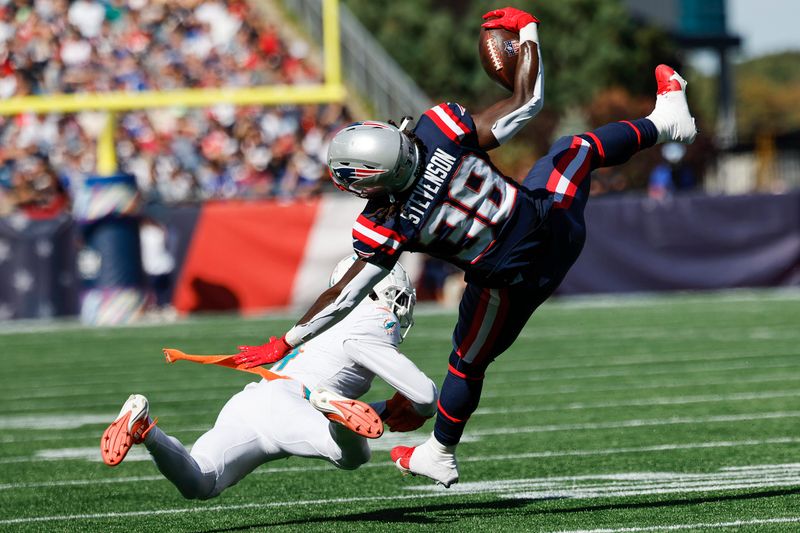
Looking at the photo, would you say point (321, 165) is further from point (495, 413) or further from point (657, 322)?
point (495, 413)

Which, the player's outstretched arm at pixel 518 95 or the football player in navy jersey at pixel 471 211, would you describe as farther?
the player's outstretched arm at pixel 518 95

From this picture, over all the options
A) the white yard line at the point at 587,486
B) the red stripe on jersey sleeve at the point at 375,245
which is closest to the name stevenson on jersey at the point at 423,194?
the red stripe on jersey sleeve at the point at 375,245

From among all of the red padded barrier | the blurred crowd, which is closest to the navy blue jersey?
the red padded barrier

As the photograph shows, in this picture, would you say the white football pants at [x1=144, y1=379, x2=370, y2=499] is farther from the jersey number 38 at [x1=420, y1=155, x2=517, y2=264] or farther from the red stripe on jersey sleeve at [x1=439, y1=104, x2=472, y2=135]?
the red stripe on jersey sleeve at [x1=439, y1=104, x2=472, y2=135]

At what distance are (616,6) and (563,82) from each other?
2619 millimetres

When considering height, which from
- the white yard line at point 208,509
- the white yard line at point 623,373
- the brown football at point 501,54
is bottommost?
the white yard line at point 623,373

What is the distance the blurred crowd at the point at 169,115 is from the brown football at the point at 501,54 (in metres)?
13.1

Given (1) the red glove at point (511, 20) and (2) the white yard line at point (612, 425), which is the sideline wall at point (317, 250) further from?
(1) the red glove at point (511, 20)

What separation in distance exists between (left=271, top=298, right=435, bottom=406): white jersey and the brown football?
0.91 m

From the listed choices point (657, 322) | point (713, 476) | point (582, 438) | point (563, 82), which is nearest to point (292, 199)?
point (657, 322)

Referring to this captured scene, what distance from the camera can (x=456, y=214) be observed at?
4602mm

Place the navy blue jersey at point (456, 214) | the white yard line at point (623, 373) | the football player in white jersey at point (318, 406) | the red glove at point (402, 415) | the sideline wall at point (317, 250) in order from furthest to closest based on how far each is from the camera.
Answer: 1. the sideline wall at point (317, 250)
2. the white yard line at point (623, 373)
3. the red glove at point (402, 415)
4. the football player in white jersey at point (318, 406)
5. the navy blue jersey at point (456, 214)

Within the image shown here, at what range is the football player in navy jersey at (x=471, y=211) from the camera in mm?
4508

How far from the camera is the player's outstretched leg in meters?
4.47
